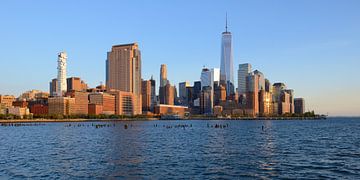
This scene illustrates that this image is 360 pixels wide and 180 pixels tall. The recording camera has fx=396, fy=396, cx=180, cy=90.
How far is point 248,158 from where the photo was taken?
2785 inches

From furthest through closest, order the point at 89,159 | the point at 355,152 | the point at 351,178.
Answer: the point at 355,152 → the point at 89,159 → the point at 351,178

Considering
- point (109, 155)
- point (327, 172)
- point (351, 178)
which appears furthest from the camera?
point (109, 155)

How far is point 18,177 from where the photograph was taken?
52.6m

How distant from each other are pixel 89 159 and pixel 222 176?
27.8 meters

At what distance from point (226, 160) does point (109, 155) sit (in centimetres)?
2273

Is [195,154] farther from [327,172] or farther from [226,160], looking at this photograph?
[327,172]

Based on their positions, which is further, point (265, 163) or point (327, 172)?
point (265, 163)

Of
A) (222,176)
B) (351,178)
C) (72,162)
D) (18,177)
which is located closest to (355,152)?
(351,178)

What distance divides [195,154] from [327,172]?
27903 millimetres

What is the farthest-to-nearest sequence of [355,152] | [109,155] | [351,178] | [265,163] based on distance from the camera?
1. [355,152]
2. [109,155]
3. [265,163]
4. [351,178]

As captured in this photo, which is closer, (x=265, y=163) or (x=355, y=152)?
(x=265, y=163)

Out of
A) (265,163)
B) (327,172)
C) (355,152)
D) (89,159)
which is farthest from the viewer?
(355,152)

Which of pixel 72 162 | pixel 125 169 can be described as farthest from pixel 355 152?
pixel 72 162

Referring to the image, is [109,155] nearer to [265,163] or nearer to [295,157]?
[265,163]
